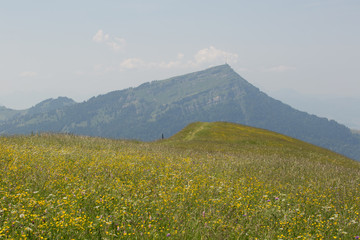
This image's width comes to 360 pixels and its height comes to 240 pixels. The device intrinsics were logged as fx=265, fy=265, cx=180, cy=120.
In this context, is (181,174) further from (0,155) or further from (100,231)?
(0,155)

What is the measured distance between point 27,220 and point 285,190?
1002 centimetres

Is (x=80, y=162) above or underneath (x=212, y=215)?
above

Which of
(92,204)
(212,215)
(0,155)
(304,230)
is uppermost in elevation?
(0,155)

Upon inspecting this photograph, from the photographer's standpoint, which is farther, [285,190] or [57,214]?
[285,190]

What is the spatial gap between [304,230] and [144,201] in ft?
16.3

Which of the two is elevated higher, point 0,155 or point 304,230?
point 0,155

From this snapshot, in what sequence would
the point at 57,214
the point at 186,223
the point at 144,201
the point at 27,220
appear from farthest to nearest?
the point at 144,201
the point at 186,223
the point at 57,214
the point at 27,220

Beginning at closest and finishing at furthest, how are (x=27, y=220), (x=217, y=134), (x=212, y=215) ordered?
(x=27, y=220) < (x=212, y=215) < (x=217, y=134)

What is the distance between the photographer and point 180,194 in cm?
924

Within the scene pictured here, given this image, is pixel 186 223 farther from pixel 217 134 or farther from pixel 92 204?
pixel 217 134

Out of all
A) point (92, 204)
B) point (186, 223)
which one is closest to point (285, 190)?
point (186, 223)

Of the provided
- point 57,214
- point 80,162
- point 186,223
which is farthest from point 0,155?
point 186,223

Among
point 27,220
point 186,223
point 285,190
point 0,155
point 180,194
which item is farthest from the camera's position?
point 0,155

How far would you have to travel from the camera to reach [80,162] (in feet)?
43.5
